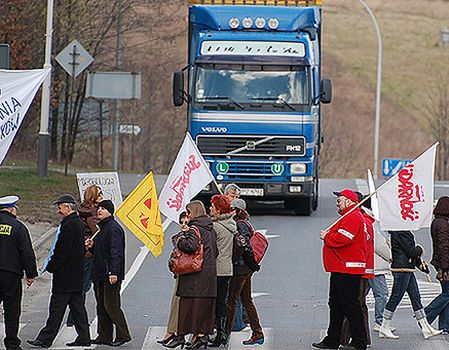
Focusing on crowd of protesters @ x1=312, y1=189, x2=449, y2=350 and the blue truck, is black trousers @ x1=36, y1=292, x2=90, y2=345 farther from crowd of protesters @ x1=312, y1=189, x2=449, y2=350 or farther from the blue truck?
the blue truck

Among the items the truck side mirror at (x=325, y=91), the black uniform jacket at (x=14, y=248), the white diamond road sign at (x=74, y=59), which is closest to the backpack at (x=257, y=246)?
the black uniform jacket at (x=14, y=248)

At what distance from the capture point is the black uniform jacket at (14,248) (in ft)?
41.4

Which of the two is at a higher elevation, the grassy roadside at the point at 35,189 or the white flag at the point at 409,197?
the white flag at the point at 409,197

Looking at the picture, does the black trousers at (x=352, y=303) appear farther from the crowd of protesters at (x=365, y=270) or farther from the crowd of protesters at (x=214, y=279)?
the crowd of protesters at (x=214, y=279)

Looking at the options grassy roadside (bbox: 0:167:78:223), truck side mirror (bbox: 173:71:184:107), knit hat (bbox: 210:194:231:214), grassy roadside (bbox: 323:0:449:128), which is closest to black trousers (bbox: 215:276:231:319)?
knit hat (bbox: 210:194:231:214)

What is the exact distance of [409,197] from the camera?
44.8ft

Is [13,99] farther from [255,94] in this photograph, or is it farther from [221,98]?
[255,94]

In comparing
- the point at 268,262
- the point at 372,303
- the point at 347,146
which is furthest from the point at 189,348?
the point at 347,146

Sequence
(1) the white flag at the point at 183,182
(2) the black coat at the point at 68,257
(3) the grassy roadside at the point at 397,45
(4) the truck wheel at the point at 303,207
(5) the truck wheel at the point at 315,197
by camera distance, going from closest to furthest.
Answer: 1. (2) the black coat at the point at 68,257
2. (1) the white flag at the point at 183,182
3. (4) the truck wheel at the point at 303,207
4. (5) the truck wheel at the point at 315,197
5. (3) the grassy roadside at the point at 397,45

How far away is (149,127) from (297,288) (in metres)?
38.1

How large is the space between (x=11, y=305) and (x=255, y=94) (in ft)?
37.3

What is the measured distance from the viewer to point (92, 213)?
13.9 m

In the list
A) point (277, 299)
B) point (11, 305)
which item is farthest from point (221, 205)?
point (277, 299)

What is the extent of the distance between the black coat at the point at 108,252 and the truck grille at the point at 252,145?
10.3 meters
